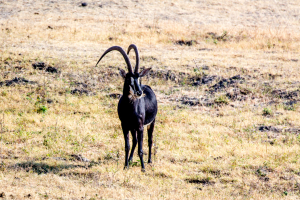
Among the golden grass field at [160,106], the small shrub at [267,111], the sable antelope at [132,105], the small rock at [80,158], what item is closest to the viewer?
the golden grass field at [160,106]

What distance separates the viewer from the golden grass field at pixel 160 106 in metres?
9.38

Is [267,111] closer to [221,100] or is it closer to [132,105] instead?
[221,100]

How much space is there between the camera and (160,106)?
1644cm

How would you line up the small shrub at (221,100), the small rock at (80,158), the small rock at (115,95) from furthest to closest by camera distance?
1. the small rock at (115,95)
2. the small shrub at (221,100)
3. the small rock at (80,158)

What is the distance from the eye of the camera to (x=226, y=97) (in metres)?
17.3

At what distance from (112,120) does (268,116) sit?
6.29 metres

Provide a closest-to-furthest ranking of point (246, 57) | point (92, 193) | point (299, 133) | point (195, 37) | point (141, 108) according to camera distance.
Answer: point (92, 193), point (141, 108), point (299, 133), point (246, 57), point (195, 37)

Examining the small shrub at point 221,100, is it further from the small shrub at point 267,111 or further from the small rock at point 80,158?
the small rock at point 80,158

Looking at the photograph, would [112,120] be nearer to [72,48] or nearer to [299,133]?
[299,133]

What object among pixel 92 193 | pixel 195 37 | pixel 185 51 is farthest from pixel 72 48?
pixel 92 193

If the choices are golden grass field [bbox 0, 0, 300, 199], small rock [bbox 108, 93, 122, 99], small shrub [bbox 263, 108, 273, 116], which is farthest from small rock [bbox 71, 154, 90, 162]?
small shrub [bbox 263, 108, 273, 116]

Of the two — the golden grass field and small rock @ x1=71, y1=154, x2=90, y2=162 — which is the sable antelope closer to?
the golden grass field

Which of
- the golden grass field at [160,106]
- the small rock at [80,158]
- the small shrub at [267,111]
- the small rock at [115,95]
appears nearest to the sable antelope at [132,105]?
the golden grass field at [160,106]

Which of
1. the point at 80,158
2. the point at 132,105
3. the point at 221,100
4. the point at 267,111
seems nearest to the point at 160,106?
the point at 221,100
